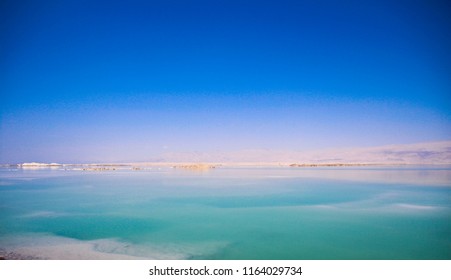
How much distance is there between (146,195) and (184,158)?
63.9 metres

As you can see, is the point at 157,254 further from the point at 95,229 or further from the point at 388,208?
the point at 388,208

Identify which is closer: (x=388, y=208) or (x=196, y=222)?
(x=196, y=222)

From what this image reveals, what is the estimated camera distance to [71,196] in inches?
397

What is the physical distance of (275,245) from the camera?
203 inches

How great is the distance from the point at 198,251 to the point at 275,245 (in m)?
1.22

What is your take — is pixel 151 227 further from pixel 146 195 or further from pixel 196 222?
pixel 146 195

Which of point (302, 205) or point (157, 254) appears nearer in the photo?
point (157, 254)
